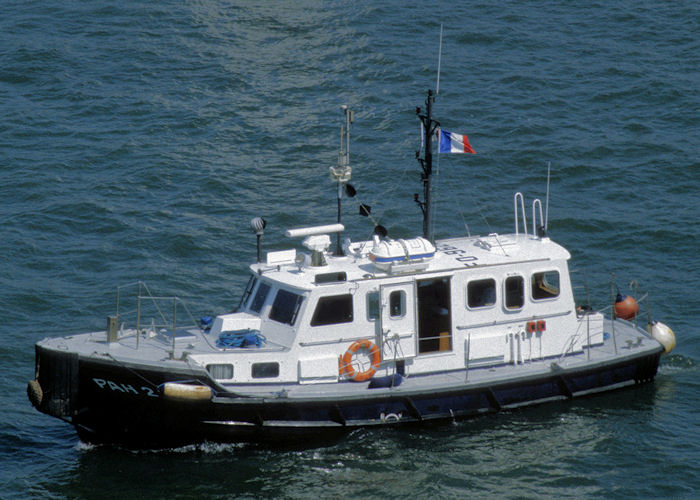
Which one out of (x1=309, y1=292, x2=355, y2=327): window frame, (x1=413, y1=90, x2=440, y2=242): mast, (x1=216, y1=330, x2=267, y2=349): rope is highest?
(x1=413, y1=90, x2=440, y2=242): mast

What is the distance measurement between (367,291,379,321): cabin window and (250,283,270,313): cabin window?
77.2 inches

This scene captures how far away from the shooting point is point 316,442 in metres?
19.6

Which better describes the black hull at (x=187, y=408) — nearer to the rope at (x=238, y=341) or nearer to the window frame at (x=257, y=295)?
the rope at (x=238, y=341)

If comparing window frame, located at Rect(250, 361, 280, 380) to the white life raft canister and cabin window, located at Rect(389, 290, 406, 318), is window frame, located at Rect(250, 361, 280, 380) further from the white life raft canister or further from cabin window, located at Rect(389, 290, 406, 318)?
the white life raft canister

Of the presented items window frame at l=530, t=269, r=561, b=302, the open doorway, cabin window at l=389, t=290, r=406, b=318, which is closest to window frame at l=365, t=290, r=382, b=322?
cabin window at l=389, t=290, r=406, b=318

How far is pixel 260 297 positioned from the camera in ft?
67.8

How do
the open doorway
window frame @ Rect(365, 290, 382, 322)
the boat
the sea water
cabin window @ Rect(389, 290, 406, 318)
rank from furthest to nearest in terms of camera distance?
the open doorway < cabin window @ Rect(389, 290, 406, 318) < window frame @ Rect(365, 290, 382, 322) < the sea water < the boat

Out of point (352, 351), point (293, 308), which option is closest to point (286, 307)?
point (293, 308)

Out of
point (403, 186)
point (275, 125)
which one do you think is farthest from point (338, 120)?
point (403, 186)

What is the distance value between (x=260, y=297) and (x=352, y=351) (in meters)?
2.12

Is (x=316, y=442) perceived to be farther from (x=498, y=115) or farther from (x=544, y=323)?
(x=498, y=115)

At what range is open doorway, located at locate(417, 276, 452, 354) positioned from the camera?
20.7 metres

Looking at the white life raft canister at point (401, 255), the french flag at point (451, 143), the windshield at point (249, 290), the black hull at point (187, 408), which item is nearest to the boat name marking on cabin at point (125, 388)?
the black hull at point (187, 408)

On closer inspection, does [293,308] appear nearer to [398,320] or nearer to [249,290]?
[249,290]
